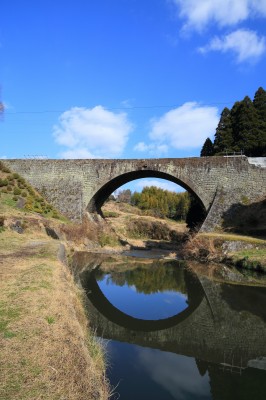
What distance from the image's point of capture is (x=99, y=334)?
35.4 feet

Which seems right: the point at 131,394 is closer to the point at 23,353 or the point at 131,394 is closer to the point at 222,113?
the point at 23,353

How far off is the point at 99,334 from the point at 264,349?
4.55 metres

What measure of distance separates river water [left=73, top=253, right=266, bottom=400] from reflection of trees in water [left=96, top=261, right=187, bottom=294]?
55 millimetres

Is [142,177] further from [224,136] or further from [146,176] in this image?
[224,136]

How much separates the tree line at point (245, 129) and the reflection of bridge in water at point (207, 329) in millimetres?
30720

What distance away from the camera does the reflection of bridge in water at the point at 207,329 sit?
9742mm

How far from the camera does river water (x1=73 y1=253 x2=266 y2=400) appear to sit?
7855 mm

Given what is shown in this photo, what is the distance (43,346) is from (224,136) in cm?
4406

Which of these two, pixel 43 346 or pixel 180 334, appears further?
pixel 180 334

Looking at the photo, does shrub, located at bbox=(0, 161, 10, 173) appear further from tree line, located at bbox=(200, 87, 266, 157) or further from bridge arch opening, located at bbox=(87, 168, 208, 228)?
tree line, located at bbox=(200, 87, 266, 157)

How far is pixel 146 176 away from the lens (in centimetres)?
3878

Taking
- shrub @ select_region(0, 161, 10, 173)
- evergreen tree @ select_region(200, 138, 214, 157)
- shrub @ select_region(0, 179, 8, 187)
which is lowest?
shrub @ select_region(0, 179, 8, 187)

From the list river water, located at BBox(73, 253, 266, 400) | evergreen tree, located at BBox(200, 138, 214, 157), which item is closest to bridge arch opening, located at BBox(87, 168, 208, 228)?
evergreen tree, located at BBox(200, 138, 214, 157)

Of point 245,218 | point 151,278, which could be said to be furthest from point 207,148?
point 151,278
